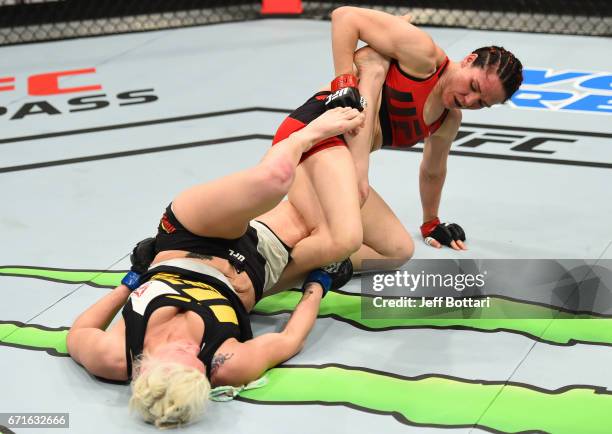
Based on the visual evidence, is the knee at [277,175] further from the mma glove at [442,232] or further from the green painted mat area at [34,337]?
the mma glove at [442,232]

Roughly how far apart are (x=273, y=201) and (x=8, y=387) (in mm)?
972

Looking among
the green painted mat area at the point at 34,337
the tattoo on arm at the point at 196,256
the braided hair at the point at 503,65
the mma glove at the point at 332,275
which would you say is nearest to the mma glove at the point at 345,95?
the braided hair at the point at 503,65

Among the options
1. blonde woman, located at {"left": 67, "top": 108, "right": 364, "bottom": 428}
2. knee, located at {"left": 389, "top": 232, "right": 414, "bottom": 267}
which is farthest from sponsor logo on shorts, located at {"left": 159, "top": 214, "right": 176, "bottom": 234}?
knee, located at {"left": 389, "top": 232, "right": 414, "bottom": 267}

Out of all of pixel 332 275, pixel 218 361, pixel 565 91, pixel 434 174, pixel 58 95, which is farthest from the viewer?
pixel 58 95

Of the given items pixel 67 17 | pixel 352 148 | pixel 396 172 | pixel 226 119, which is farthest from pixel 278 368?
pixel 67 17

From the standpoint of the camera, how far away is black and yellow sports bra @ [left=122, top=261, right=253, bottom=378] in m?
2.65

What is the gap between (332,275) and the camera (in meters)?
3.22

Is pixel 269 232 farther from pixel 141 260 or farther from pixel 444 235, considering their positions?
pixel 444 235

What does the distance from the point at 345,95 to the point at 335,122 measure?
12cm

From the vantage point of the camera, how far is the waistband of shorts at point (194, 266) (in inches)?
112

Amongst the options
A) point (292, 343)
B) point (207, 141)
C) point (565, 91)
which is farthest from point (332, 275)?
point (565, 91)

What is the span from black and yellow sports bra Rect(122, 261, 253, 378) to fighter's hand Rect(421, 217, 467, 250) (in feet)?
3.44

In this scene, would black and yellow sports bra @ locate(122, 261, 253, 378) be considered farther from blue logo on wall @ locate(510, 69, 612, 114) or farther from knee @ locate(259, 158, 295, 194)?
blue logo on wall @ locate(510, 69, 612, 114)

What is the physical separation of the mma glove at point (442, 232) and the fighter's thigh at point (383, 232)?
0.23 m
